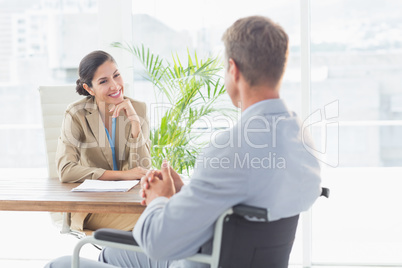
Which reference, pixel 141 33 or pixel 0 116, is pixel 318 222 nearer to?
pixel 141 33

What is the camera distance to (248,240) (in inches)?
55.1

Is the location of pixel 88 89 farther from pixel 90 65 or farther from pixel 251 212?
pixel 251 212

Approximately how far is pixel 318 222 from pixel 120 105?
187cm

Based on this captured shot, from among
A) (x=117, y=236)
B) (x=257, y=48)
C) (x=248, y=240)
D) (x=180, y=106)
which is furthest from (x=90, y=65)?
(x=248, y=240)

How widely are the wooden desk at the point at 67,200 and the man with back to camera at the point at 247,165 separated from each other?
0.51m

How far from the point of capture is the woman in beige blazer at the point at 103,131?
267cm

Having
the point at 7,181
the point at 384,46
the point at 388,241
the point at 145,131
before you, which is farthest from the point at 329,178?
the point at 7,181

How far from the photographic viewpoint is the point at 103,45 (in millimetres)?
3771

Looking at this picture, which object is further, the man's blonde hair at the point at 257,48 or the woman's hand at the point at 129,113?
the woman's hand at the point at 129,113

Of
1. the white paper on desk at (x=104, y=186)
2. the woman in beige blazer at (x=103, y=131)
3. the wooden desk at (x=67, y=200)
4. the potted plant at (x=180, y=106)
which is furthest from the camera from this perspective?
the potted plant at (x=180, y=106)

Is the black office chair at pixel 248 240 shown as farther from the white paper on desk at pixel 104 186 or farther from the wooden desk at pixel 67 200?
the white paper on desk at pixel 104 186

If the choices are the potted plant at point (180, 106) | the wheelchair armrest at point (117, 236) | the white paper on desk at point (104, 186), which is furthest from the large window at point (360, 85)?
the wheelchair armrest at point (117, 236)

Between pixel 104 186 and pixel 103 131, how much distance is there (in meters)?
0.55

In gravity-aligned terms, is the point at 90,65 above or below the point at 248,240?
above
